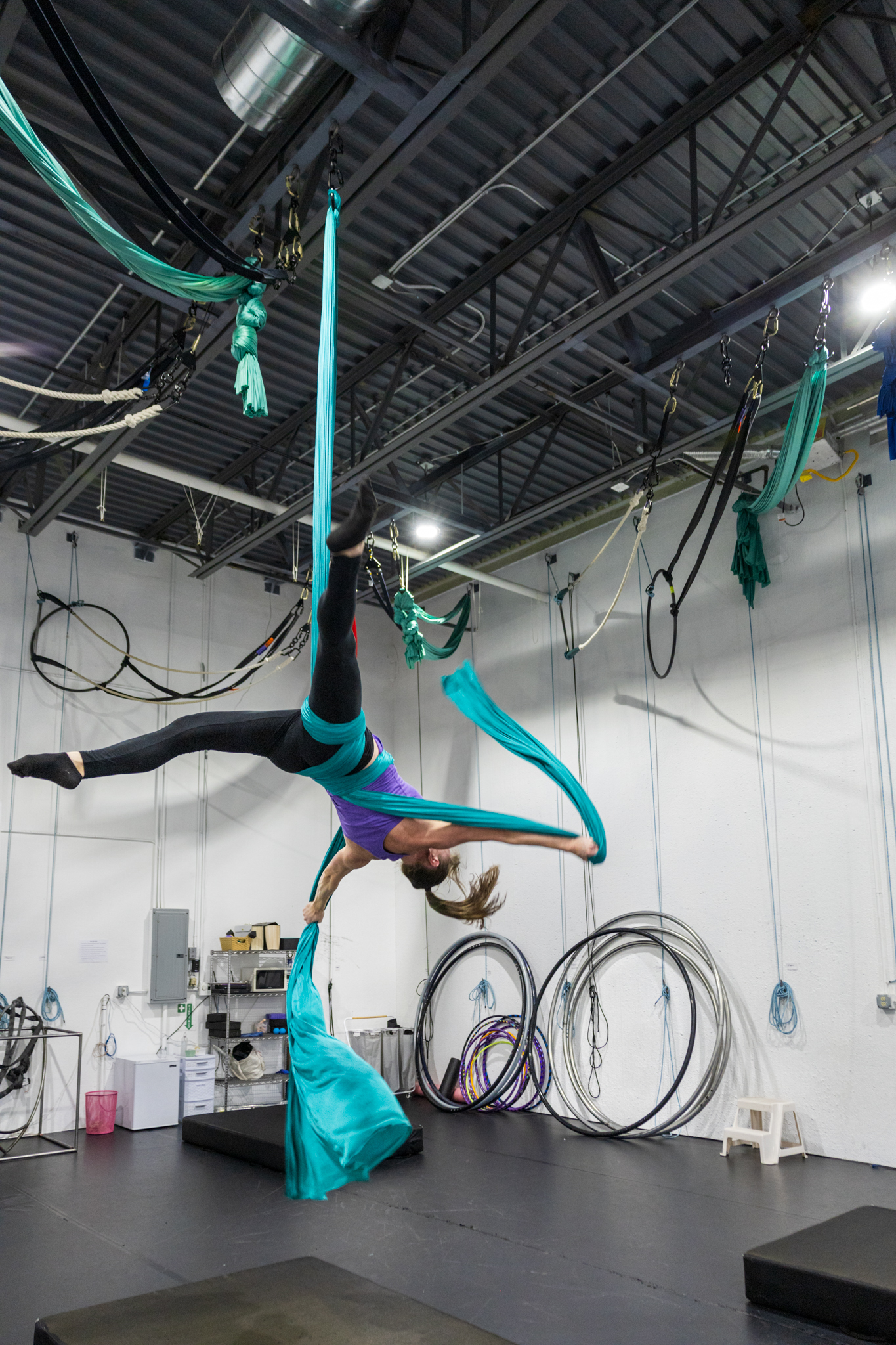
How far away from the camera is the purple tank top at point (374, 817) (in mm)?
3416

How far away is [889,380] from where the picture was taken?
5246mm

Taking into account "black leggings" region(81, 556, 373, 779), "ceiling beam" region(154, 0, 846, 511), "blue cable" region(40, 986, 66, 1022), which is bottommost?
"blue cable" region(40, 986, 66, 1022)

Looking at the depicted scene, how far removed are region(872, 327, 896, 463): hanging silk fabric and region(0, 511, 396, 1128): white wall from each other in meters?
6.30

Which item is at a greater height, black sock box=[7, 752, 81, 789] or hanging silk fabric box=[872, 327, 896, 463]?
hanging silk fabric box=[872, 327, 896, 463]

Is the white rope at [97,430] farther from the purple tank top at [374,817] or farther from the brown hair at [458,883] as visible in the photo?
the brown hair at [458,883]

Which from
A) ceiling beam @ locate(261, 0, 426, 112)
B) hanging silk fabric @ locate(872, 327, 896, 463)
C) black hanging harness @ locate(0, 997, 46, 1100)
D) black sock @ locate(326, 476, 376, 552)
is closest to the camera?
black sock @ locate(326, 476, 376, 552)

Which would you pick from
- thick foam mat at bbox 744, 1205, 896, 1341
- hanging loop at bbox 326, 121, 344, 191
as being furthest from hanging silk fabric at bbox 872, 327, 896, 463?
thick foam mat at bbox 744, 1205, 896, 1341

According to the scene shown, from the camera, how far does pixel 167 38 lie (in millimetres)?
4262

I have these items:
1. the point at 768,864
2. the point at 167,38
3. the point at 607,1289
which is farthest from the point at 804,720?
the point at 167,38

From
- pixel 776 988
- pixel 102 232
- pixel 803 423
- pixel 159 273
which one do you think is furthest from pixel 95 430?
pixel 776 988

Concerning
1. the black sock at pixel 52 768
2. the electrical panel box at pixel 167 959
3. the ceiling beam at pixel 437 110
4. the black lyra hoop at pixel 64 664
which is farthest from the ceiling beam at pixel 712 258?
the electrical panel box at pixel 167 959

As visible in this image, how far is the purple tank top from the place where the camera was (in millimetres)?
3416

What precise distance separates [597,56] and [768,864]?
523 cm

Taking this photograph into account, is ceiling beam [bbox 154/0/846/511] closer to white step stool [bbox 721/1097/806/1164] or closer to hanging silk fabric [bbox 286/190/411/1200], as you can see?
hanging silk fabric [bbox 286/190/411/1200]
